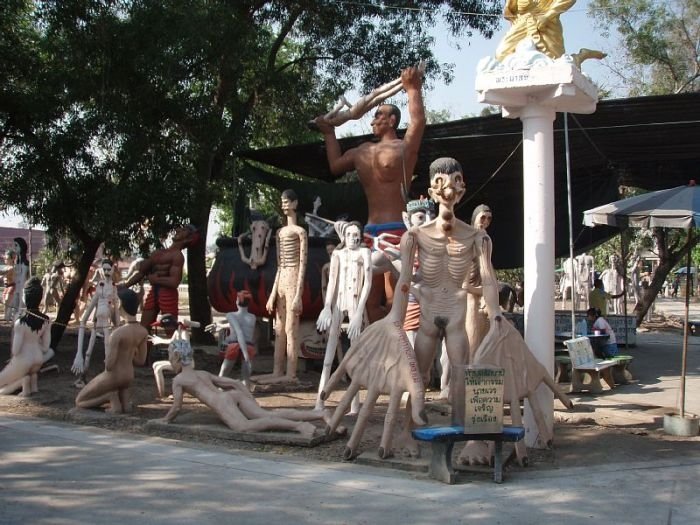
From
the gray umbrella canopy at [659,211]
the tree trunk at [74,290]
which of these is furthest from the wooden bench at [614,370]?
the tree trunk at [74,290]

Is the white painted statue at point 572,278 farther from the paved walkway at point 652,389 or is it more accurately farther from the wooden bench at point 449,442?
the wooden bench at point 449,442

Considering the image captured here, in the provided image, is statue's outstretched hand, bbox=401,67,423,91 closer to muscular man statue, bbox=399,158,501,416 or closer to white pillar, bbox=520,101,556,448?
white pillar, bbox=520,101,556,448

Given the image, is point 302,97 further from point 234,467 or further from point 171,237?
point 234,467

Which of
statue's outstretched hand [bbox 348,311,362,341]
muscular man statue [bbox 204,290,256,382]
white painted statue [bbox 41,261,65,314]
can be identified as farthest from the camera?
white painted statue [bbox 41,261,65,314]

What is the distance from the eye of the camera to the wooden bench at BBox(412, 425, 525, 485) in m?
5.27

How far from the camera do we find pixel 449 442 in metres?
5.33

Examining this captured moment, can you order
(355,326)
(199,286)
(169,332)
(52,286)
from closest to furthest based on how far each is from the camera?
(355,326) < (169,332) < (199,286) < (52,286)

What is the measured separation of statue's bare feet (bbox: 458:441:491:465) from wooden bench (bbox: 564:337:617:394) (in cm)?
364

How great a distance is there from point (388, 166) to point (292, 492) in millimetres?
5168

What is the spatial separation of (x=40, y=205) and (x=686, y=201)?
8.48 m

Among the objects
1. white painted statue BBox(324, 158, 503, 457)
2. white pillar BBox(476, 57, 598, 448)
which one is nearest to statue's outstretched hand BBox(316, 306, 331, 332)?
white painted statue BBox(324, 158, 503, 457)

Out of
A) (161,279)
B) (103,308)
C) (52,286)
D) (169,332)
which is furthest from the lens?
(52,286)

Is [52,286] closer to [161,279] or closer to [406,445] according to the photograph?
[161,279]

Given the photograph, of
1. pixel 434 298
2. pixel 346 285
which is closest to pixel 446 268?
pixel 434 298
